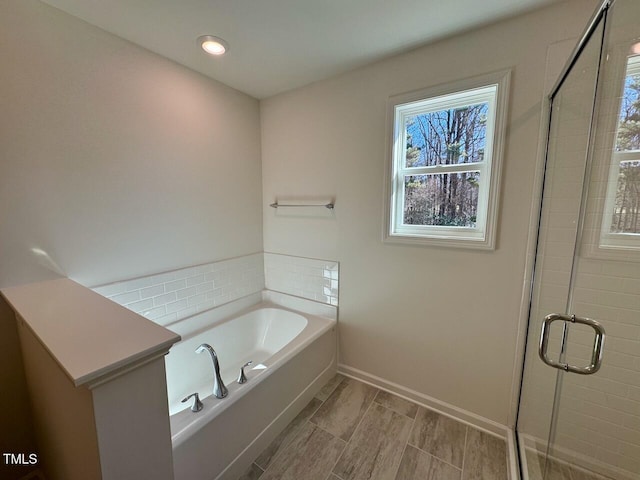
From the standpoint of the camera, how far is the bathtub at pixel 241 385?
4.02 feet

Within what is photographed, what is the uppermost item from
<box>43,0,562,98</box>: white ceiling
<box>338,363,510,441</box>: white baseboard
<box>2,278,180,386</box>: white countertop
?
<box>43,0,562,98</box>: white ceiling

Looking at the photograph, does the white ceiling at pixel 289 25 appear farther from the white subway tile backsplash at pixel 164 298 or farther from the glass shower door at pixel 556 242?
the white subway tile backsplash at pixel 164 298

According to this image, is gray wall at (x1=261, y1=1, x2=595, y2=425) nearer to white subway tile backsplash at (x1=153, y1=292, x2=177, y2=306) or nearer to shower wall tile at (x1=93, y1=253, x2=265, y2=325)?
shower wall tile at (x1=93, y1=253, x2=265, y2=325)

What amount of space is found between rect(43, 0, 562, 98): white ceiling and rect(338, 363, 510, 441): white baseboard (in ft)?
7.81

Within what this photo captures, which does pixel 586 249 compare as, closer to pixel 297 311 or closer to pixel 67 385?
pixel 297 311

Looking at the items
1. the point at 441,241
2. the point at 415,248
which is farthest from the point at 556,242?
the point at 415,248

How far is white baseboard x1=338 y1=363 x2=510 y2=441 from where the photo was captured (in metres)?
1.67

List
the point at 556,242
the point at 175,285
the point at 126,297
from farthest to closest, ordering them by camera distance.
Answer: the point at 175,285, the point at 126,297, the point at 556,242

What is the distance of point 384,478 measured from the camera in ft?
4.61

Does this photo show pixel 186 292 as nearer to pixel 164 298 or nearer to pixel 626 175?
pixel 164 298

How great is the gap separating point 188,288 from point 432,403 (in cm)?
201

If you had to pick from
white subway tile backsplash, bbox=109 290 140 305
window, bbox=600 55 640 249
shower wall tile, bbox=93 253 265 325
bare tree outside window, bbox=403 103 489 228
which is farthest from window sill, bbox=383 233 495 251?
white subway tile backsplash, bbox=109 290 140 305

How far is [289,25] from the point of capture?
1.46 meters

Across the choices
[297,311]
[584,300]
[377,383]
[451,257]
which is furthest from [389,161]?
[377,383]
